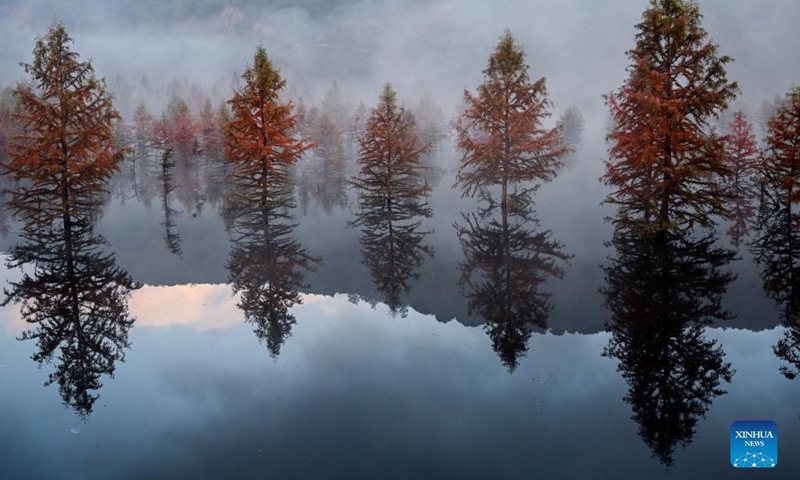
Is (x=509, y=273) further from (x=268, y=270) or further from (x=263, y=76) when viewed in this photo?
(x=263, y=76)

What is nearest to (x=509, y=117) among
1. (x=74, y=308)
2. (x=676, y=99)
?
(x=676, y=99)

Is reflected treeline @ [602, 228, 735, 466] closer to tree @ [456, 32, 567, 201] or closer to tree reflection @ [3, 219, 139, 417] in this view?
tree @ [456, 32, 567, 201]

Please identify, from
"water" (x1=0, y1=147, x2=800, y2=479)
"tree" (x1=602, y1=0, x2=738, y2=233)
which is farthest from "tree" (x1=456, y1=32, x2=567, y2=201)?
"water" (x1=0, y1=147, x2=800, y2=479)

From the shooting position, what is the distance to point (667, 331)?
15.5 metres

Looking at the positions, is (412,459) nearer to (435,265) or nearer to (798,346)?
(798,346)

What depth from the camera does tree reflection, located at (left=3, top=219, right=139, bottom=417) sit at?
13781 mm

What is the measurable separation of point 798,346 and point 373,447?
13.5 metres

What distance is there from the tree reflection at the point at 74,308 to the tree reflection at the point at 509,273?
39.4 ft

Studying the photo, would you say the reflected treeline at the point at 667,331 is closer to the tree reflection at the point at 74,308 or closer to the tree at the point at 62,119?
the tree reflection at the point at 74,308

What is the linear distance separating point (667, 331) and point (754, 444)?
5687 mm

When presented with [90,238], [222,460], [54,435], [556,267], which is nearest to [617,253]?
[556,267]

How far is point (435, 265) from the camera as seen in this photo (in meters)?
24.7

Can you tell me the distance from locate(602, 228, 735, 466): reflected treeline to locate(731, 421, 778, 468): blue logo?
79 centimetres

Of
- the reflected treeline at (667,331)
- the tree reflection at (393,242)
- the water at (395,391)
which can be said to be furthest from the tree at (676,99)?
the tree reflection at (393,242)
